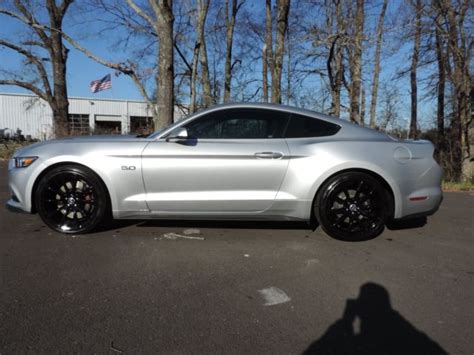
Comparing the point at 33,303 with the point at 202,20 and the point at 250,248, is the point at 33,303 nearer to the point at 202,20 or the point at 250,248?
the point at 250,248

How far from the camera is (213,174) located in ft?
13.0

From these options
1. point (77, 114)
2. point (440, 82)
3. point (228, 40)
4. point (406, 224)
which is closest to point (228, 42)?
point (228, 40)

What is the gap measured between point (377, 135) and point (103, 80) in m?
25.8

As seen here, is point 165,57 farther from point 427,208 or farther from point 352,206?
point 427,208

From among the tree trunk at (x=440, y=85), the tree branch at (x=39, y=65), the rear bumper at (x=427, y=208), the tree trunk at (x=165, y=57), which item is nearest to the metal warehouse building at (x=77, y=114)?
the tree branch at (x=39, y=65)

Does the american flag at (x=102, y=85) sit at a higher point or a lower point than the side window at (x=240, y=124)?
higher

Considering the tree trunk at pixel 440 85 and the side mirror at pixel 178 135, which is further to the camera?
the tree trunk at pixel 440 85

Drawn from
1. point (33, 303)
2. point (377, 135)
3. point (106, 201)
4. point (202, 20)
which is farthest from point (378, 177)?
point (202, 20)

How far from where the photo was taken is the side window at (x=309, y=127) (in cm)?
416

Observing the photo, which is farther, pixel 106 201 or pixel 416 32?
pixel 416 32

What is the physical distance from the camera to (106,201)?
4082 millimetres

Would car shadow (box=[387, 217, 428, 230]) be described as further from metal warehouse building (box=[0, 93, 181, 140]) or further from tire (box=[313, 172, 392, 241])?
metal warehouse building (box=[0, 93, 181, 140])

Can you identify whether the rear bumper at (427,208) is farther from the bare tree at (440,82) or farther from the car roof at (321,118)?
the bare tree at (440,82)

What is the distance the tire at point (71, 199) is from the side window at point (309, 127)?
7.14 feet
